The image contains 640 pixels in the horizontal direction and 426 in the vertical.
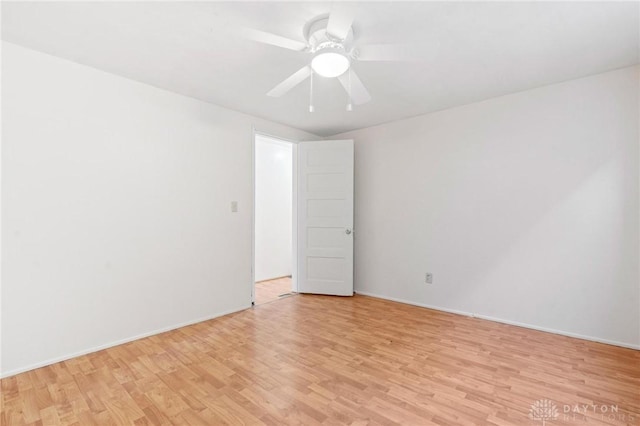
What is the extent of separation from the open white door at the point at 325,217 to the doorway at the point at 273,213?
87 centimetres

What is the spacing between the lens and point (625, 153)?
2.55 m

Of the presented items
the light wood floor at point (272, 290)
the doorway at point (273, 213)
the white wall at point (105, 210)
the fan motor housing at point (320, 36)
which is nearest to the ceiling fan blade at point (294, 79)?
the fan motor housing at point (320, 36)

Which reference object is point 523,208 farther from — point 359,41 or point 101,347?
point 101,347

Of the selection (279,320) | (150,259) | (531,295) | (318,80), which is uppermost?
(318,80)

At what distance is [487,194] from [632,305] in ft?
4.81

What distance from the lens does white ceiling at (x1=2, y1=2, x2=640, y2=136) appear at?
180 centimetres

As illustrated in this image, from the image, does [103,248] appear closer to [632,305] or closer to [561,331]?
[561,331]

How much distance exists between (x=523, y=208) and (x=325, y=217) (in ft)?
7.74

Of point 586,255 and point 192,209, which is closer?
point 586,255

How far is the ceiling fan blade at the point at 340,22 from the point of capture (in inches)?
65.4

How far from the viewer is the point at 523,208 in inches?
120

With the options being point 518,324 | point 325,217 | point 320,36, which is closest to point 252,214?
point 325,217

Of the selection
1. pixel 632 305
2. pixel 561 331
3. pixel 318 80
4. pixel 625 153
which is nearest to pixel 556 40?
pixel 625 153

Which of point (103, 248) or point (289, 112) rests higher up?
point (289, 112)
